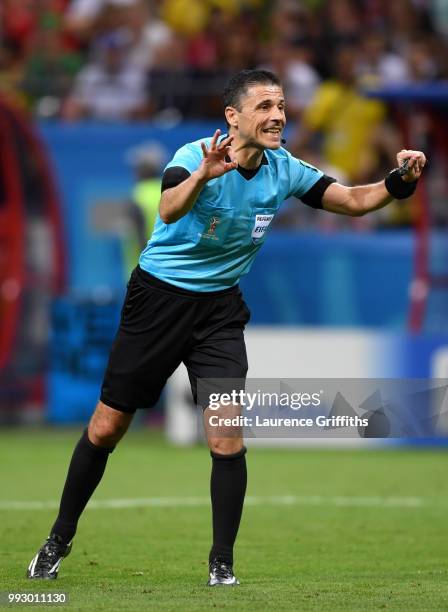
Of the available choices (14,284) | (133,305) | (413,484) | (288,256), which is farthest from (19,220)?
(133,305)

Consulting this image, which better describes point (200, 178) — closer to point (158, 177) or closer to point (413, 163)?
point (413, 163)

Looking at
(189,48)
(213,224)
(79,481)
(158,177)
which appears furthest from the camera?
(189,48)

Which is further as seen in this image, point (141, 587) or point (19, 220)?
point (19, 220)

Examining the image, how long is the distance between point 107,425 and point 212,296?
2.48 feet

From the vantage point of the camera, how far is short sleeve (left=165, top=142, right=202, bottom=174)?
6195 millimetres

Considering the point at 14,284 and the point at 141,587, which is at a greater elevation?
the point at 14,284

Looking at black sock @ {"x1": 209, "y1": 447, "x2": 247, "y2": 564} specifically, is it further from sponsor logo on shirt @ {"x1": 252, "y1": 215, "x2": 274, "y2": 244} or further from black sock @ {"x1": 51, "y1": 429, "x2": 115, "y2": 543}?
sponsor logo on shirt @ {"x1": 252, "y1": 215, "x2": 274, "y2": 244}

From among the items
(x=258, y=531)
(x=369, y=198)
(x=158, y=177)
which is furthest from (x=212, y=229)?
(x=158, y=177)

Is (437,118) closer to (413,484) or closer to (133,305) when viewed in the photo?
(413,484)

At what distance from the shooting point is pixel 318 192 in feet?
22.2

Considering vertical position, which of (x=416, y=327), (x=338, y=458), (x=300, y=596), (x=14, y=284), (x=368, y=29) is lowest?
(x=300, y=596)

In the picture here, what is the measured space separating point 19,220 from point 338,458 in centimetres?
491

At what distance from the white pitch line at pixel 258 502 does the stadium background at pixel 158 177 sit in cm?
185

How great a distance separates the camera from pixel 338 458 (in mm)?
12516
